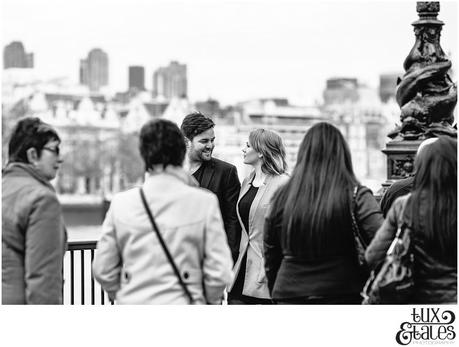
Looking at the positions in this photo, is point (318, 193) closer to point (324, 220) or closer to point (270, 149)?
point (324, 220)

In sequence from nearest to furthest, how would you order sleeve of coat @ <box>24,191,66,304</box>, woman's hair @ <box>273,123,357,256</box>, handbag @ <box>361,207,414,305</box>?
1. sleeve of coat @ <box>24,191,66,304</box>
2. handbag @ <box>361,207,414,305</box>
3. woman's hair @ <box>273,123,357,256</box>

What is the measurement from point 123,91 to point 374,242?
6322 inches

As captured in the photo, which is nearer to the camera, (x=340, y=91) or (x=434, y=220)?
(x=434, y=220)

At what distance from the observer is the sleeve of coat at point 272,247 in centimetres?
530

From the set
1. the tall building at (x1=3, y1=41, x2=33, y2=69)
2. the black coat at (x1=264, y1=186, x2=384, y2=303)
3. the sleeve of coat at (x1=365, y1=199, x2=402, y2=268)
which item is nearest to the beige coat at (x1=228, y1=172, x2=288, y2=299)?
the black coat at (x1=264, y1=186, x2=384, y2=303)

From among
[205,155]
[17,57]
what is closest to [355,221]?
[205,155]

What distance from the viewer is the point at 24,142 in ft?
16.3

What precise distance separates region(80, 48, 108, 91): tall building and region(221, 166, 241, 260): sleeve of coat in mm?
154764

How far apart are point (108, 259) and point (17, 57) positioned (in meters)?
129

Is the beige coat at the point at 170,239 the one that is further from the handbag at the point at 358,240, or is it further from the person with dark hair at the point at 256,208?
the person with dark hair at the point at 256,208

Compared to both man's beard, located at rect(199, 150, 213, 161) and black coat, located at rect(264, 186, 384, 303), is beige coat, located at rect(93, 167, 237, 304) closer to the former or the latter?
black coat, located at rect(264, 186, 384, 303)

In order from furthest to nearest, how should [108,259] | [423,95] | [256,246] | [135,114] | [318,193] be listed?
[135,114]
[423,95]
[256,246]
[318,193]
[108,259]

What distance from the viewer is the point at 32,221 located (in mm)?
4770

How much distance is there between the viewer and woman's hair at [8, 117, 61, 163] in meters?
4.93
